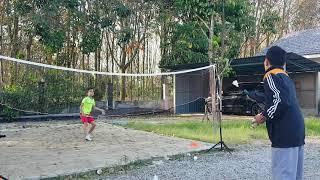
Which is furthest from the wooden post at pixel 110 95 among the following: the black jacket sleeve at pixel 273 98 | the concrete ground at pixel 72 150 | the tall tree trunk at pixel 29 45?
the black jacket sleeve at pixel 273 98

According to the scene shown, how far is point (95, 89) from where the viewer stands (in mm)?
22109

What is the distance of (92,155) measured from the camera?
9.26 meters

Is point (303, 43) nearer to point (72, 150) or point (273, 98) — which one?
point (72, 150)

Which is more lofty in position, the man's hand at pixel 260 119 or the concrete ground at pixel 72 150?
the man's hand at pixel 260 119

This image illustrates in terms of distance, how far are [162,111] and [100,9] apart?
615 centimetres

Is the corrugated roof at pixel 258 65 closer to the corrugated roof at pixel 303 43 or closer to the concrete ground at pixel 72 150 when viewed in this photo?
the corrugated roof at pixel 303 43

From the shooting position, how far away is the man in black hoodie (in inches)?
181

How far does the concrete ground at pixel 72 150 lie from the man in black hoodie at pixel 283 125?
157 inches

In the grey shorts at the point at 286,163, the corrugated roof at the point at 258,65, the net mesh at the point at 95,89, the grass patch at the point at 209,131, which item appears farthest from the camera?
the net mesh at the point at 95,89

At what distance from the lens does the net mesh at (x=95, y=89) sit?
19.1m

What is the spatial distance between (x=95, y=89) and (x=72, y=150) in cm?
1227

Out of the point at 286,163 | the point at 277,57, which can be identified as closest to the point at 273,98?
the point at 277,57

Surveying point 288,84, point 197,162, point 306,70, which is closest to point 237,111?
point 306,70

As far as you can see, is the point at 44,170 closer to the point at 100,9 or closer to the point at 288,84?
the point at 288,84
